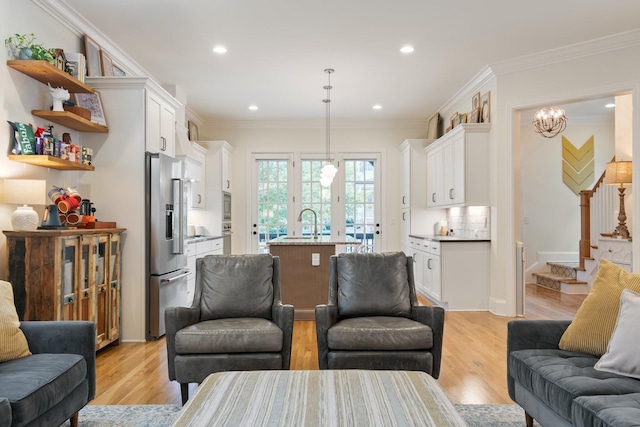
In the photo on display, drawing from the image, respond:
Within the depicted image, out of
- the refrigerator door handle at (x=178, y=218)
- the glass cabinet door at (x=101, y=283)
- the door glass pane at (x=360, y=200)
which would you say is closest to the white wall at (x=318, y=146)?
the door glass pane at (x=360, y=200)

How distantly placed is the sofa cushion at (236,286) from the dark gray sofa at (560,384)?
5.18 feet

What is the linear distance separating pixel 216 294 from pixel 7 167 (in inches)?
68.7

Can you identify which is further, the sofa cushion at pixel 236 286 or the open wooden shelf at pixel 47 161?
the open wooden shelf at pixel 47 161

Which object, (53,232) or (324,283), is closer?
(53,232)

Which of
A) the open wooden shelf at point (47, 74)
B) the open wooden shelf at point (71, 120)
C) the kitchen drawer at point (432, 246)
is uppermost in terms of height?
the open wooden shelf at point (47, 74)

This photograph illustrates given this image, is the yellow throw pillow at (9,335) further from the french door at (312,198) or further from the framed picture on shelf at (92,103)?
the french door at (312,198)

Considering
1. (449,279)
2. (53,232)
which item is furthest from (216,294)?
(449,279)

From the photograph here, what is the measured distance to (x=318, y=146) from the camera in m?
8.12

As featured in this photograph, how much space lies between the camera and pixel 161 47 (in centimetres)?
471

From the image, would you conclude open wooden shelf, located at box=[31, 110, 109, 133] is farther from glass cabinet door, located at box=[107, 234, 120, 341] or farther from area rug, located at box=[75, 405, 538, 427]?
area rug, located at box=[75, 405, 538, 427]

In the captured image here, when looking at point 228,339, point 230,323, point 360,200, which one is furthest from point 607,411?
point 360,200

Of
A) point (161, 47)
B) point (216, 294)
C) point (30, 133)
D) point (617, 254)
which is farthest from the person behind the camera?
point (617, 254)

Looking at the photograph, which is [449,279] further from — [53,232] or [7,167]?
[7,167]

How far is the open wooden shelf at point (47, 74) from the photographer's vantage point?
125 inches
